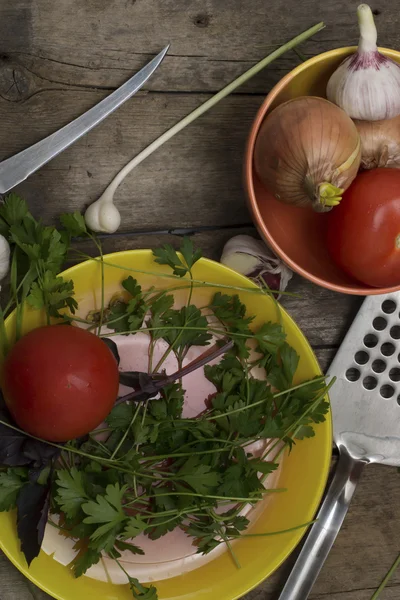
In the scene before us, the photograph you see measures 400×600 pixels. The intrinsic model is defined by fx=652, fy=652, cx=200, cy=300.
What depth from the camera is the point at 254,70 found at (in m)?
0.92

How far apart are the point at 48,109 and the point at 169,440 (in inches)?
19.5

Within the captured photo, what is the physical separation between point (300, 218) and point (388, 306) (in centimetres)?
21

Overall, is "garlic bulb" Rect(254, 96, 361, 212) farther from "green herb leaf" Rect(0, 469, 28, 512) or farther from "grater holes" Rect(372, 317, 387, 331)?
"green herb leaf" Rect(0, 469, 28, 512)

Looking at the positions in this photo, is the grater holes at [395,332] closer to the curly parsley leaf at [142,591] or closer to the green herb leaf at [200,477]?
the green herb leaf at [200,477]

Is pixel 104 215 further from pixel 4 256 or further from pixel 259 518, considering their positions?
pixel 259 518

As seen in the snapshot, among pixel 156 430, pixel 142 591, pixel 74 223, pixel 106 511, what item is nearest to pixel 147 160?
pixel 74 223

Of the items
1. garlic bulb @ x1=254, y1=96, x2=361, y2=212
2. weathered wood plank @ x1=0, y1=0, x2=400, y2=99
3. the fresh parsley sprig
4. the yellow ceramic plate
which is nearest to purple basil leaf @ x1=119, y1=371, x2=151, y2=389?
the fresh parsley sprig

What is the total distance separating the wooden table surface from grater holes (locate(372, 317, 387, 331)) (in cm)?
10

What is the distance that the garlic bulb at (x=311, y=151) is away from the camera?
0.77m

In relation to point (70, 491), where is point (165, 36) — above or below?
above

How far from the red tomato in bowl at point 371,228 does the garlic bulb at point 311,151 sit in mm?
40

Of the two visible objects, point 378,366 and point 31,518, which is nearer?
point 31,518

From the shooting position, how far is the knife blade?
0.89m

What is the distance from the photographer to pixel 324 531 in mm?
984
